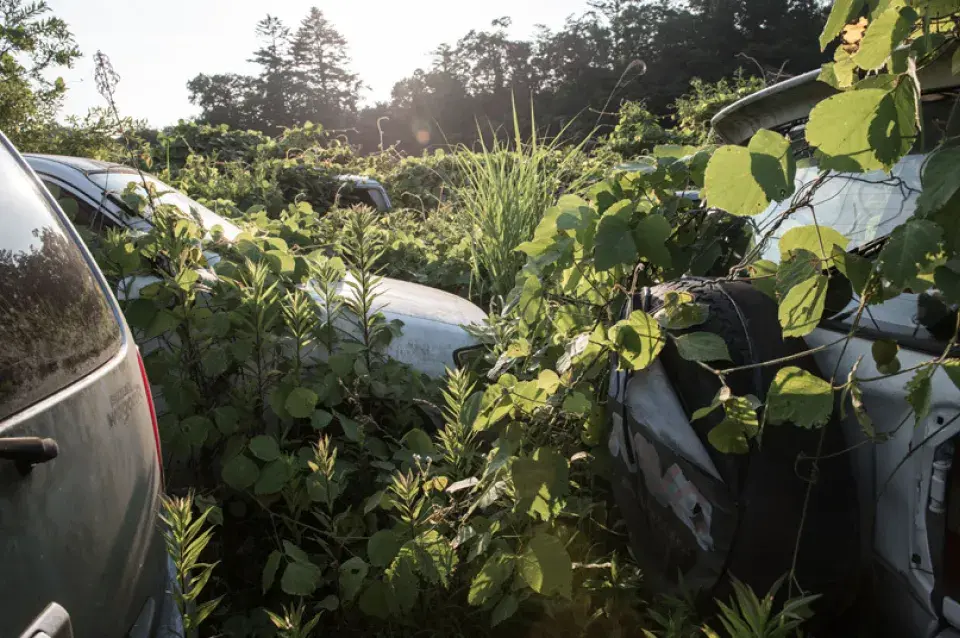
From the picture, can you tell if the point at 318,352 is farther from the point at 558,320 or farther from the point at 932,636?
the point at 932,636

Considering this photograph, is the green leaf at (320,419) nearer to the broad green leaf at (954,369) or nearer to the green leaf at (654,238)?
the green leaf at (654,238)

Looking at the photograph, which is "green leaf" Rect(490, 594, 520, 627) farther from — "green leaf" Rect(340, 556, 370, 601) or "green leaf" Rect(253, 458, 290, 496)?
"green leaf" Rect(253, 458, 290, 496)

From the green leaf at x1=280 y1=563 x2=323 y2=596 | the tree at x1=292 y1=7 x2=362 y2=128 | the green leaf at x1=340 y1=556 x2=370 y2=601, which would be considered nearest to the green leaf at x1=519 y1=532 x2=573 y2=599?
the green leaf at x1=340 y1=556 x2=370 y2=601

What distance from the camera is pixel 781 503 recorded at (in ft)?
5.03

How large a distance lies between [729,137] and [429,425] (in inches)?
71.1

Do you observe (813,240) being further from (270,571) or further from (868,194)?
(270,571)

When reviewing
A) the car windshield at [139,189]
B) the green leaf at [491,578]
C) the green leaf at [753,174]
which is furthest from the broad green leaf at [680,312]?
the car windshield at [139,189]

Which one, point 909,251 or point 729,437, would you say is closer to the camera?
point 909,251

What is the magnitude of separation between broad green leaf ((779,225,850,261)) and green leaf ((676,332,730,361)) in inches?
10.4

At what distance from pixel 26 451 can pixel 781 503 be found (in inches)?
58.9

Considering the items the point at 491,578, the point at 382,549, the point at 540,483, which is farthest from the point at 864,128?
the point at 382,549

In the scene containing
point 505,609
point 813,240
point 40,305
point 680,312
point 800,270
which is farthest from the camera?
point 505,609

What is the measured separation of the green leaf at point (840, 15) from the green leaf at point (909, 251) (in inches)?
14.9

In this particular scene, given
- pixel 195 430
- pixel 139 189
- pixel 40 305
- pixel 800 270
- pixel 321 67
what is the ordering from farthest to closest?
pixel 321 67
pixel 139 189
pixel 195 430
pixel 800 270
pixel 40 305
